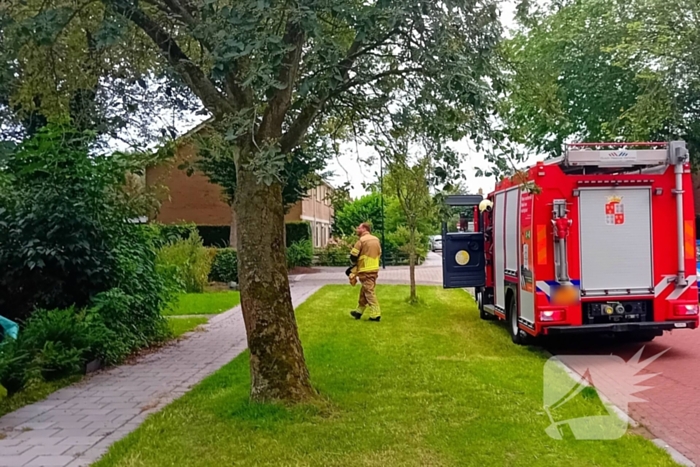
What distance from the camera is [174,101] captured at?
8805mm

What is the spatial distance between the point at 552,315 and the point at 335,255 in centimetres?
2773

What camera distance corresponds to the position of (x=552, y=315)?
386 inches

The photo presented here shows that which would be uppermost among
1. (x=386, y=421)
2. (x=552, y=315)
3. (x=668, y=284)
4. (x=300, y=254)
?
(x=300, y=254)

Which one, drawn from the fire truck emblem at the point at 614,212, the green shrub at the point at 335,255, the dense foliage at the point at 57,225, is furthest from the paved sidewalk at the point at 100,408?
the green shrub at the point at 335,255

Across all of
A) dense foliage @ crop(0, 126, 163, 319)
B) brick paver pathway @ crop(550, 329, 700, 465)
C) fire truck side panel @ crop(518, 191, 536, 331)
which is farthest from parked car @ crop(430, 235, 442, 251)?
dense foliage @ crop(0, 126, 163, 319)

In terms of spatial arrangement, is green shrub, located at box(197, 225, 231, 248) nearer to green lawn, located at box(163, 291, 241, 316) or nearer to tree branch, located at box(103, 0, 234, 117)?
green lawn, located at box(163, 291, 241, 316)

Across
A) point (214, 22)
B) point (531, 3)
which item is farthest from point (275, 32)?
point (531, 3)

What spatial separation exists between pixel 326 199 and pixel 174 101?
7.63 feet

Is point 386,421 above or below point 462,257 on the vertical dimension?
below

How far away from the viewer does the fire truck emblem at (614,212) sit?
9.98 meters

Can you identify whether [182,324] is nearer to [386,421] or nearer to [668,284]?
[386,421]

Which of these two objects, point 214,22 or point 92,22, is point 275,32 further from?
point 92,22

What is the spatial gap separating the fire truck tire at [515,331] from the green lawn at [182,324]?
225 inches

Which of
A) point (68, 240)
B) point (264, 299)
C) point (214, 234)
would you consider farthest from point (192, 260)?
point (264, 299)
